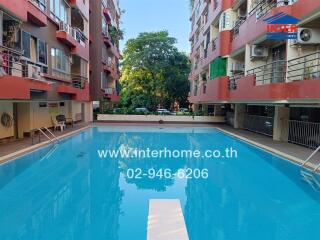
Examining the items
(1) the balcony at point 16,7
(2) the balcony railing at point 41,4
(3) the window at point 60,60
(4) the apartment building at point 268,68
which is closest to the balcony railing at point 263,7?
(4) the apartment building at point 268,68

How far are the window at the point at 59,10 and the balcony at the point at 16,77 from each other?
18.2 feet

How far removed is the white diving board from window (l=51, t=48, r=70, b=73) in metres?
13.2

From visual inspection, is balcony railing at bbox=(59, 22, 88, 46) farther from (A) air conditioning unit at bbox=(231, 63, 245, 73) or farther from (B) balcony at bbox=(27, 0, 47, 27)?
Answer: (A) air conditioning unit at bbox=(231, 63, 245, 73)

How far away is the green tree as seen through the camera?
136ft

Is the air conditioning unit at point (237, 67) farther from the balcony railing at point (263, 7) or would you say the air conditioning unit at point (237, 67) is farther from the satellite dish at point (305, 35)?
the satellite dish at point (305, 35)

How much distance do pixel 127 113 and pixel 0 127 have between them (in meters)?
15.9

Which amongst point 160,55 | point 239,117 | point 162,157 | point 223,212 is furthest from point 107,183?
point 160,55

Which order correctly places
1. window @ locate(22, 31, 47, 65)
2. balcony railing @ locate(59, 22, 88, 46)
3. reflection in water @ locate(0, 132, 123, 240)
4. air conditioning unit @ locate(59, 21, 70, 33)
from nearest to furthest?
reflection in water @ locate(0, 132, 123, 240) → window @ locate(22, 31, 47, 65) → air conditioning unit @ locate(59, 21, 70, 33) → balcony railing @ locate(59, 22, 88, 46)

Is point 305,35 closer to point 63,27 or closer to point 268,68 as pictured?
point 268,68

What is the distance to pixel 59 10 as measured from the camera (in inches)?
728

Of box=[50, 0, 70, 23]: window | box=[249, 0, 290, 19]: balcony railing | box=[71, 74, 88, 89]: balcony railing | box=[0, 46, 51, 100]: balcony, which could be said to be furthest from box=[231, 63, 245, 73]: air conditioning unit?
box=[0, 46, 51, 100]: balcony

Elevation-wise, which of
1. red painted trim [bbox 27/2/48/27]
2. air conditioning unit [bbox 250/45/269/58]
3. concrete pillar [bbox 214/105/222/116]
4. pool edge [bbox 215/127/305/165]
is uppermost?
red painted trim [bbox 27/2/48/27]

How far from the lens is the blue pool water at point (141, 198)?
215 inches

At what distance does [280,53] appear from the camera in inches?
615
